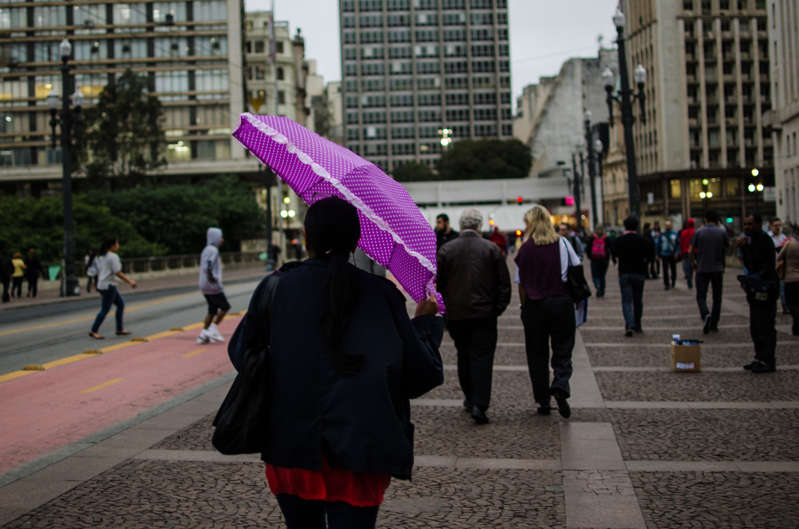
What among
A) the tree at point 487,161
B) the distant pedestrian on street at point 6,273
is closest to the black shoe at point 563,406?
the distant pedestrian on street at point 6,273

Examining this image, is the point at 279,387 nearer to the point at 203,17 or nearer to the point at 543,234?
the point at 543,234

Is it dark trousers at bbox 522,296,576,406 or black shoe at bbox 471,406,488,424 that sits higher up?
dark trousers at bbox 522,296,576,406

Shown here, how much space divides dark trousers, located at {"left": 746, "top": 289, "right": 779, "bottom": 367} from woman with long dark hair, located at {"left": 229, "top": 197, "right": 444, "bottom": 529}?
763 centimetres

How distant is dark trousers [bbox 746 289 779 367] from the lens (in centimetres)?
959

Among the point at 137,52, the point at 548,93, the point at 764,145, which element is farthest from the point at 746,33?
the point at 137,52

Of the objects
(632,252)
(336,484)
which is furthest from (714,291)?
(336,484)

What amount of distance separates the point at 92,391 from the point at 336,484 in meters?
7.87

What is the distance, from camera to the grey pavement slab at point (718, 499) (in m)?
4.68

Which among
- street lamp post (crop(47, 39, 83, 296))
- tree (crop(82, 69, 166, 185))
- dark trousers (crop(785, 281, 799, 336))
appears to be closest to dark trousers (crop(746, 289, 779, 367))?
dark trousers (crop(785, 281, 799, 336))

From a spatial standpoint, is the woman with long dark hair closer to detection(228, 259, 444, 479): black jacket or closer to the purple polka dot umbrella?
detection(228, 259, 444, 479): black jacket

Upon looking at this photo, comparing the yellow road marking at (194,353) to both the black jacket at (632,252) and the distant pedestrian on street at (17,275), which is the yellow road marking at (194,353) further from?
the distant pedestrian on street at (17,275)

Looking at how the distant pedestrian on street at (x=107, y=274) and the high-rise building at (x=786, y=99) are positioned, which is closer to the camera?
the distant pedestrian on street at (x=107, y=274)

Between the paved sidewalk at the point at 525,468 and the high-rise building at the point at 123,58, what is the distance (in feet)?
273

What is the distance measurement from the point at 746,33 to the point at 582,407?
9643cm
